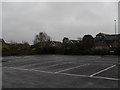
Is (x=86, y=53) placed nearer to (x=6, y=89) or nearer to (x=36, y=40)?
(x=36, y=40)

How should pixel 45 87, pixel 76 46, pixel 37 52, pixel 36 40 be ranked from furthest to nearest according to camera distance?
pixel 36 40 < pixel 37 52 < pixel 76 46 < pixel 45 87

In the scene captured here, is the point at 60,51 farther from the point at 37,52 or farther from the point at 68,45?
the point at 37,52

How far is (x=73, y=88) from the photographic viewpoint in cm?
664

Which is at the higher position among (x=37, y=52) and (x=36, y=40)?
(x=36, y=40)

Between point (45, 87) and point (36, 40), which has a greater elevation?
point (36, 40)

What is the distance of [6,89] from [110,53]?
3060cm

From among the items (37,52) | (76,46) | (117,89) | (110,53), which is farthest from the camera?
(37,52)

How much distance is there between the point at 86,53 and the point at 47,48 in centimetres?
1020

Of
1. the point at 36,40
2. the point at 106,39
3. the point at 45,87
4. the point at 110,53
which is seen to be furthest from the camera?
the point at 106,39

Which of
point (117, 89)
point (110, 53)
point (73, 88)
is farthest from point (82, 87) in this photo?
point (110, 53)

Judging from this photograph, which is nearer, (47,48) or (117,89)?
(117,89)

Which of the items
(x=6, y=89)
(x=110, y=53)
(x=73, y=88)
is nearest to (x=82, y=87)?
(x=73, y=88)

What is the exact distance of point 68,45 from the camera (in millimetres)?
38031

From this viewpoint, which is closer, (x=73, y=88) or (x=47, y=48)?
(x=73, y=88)
